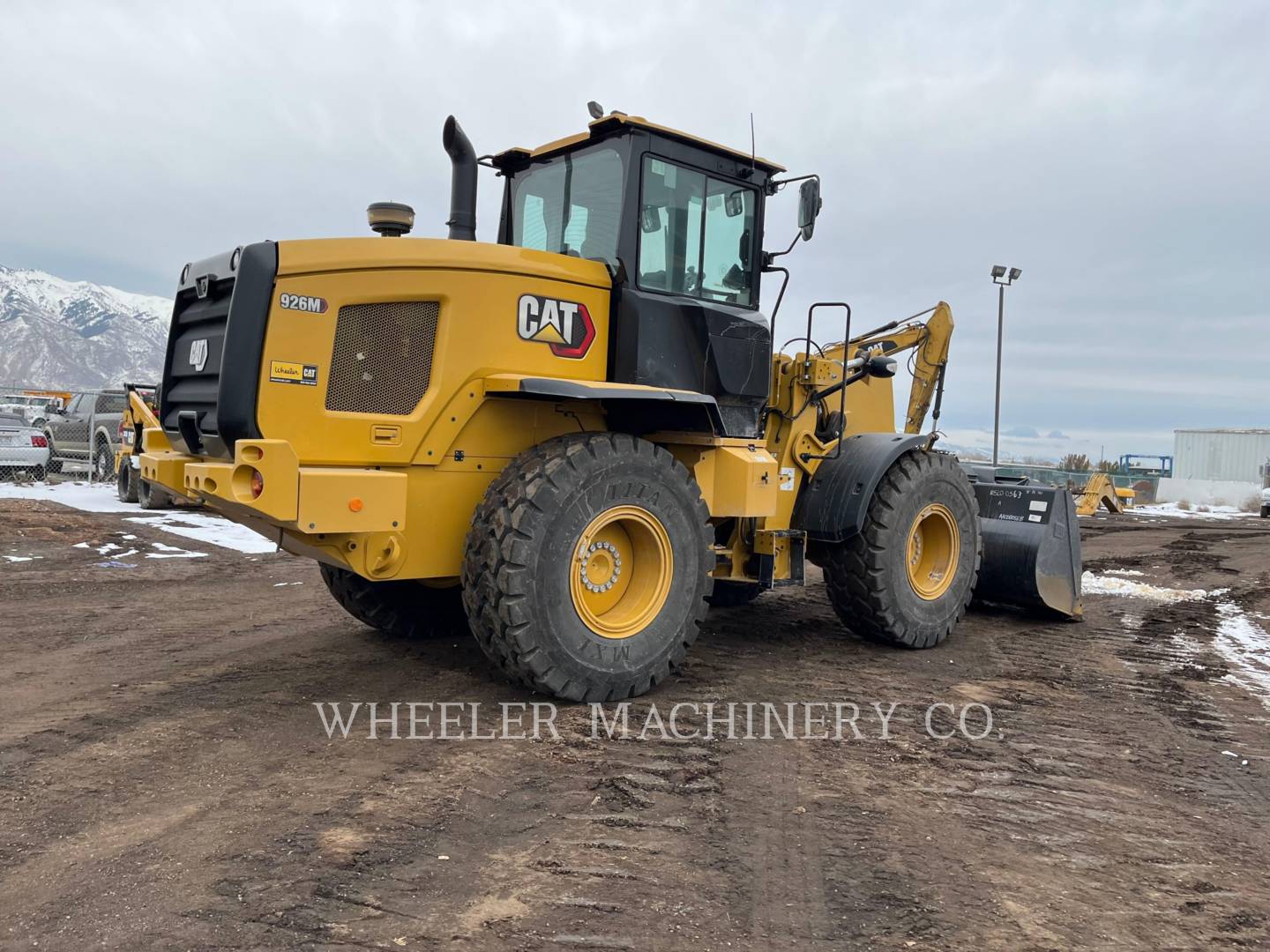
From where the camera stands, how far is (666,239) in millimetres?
5621

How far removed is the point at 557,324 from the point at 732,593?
3505mm

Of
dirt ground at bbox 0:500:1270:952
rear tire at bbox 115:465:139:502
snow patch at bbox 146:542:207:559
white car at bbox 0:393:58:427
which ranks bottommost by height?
dirt ground at bbox 0:500:1270:952

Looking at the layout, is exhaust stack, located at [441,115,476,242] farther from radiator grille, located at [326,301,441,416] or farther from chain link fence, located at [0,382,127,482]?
chain link fence, located at [0,382,127,482]

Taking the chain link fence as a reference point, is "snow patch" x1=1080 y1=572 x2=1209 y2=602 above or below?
below

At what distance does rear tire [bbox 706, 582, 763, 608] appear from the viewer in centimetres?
779

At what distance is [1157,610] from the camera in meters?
8.62

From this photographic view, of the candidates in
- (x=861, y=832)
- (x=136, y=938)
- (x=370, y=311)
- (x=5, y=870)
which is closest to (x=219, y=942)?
(x=136, y=938)

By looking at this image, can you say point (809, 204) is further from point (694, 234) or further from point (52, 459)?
point (52, 459)

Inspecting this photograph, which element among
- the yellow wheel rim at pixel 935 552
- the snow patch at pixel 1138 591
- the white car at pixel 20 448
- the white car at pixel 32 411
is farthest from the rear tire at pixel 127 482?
the snow patch at pixel 1138 591

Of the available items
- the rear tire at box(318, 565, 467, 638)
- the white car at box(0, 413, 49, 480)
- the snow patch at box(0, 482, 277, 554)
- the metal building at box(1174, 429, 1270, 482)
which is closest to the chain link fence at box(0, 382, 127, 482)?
the white car at box(0, 413, 49, 480)

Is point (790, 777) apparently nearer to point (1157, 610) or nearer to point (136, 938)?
point (136, 938)

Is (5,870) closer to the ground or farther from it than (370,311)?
closer to the ground

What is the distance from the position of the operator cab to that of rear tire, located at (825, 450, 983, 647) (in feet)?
3.48

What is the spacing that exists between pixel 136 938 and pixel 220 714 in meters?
2.11
